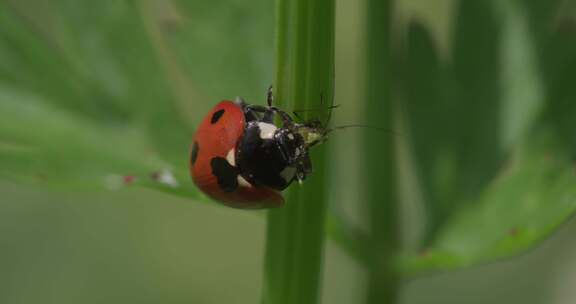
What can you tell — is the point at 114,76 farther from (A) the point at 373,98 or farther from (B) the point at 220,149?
(A) the point at 373,98

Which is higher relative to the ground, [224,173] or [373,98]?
[373,98]

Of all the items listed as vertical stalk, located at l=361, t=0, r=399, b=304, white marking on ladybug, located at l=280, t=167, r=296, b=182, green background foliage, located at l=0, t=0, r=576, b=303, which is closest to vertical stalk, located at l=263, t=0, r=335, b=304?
white marking on ladybug, located at l=280, t=167, r=296, b=182

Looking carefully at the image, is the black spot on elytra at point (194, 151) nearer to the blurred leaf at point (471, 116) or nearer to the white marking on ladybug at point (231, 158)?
the white marking on ladybug at point (231, 158)

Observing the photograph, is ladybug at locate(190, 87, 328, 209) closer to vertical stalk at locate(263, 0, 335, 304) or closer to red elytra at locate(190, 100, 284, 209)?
red elytra at locate(190, 100, 284, 209)

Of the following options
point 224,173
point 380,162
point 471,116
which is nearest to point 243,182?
point 224,173

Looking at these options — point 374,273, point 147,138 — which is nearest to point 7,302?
point 147,138

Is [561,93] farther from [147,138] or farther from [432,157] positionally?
[147,138]
